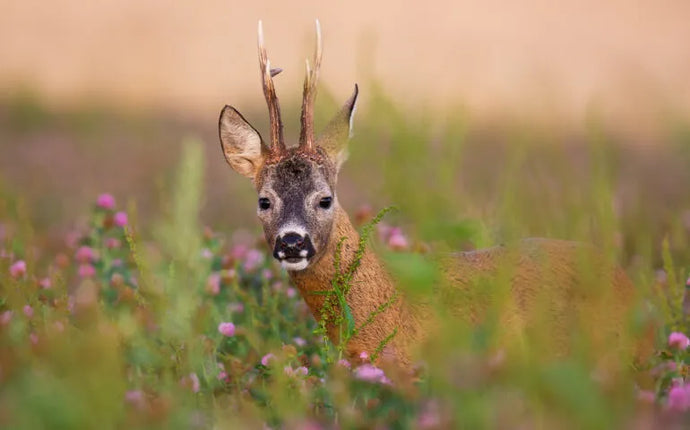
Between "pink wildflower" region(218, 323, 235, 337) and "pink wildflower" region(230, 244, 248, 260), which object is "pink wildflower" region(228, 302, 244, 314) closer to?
"pink wildflower" region(230, 244, 248, 260)

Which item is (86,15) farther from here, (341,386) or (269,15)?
(341,386)

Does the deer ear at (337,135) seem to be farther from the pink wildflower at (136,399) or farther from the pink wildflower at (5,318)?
the pink wildflower at (136,399)

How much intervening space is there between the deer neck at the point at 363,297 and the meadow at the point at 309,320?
76mm

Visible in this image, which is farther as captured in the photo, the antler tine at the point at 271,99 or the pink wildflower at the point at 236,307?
the pink wildflower at the point at 236,307

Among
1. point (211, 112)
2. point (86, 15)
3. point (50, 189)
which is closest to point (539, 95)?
point (50, 189)

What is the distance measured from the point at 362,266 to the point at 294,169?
0.57 meters

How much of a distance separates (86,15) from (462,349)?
16993 millimetres

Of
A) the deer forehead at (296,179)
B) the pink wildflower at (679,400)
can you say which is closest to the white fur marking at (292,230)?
the deer forehead at (296,179)

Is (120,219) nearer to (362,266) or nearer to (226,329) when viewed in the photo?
(226,329)

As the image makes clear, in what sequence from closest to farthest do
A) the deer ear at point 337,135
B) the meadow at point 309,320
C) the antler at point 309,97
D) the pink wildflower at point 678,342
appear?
the meadow at point 309,320 → the pink wildflower at point 678,342 → the antler at point 309,97 → the deer ear at point 337,135

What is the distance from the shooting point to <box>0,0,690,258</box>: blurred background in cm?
502

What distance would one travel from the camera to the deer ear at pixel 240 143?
4.96m

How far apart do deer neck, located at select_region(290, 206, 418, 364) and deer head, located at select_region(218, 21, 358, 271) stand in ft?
0.24

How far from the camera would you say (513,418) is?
7.82 feet
